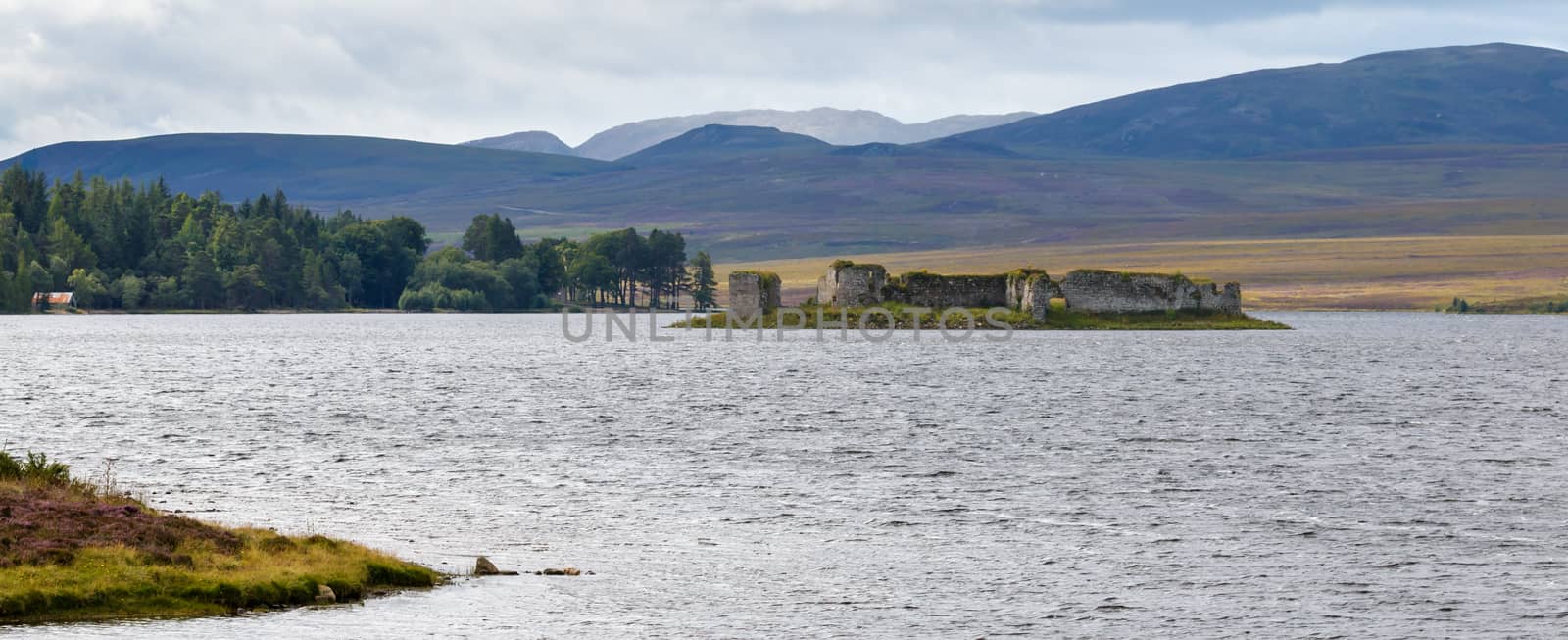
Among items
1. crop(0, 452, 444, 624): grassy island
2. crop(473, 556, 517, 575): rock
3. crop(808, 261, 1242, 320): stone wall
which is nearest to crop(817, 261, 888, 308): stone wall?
crop(808, 261, 1242, 320): stone wall

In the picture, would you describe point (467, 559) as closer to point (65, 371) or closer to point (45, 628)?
point (45, 628)

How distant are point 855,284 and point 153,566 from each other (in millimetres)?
130414

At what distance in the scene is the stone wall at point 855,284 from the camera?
154875mm

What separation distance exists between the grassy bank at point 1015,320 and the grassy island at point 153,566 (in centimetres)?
12808

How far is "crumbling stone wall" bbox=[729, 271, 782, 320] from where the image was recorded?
528 feet

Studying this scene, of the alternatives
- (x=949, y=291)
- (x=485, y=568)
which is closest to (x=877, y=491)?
(x=485, y=568)

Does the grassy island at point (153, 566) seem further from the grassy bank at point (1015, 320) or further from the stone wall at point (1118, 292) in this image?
the stone wall at point (1118, 292)

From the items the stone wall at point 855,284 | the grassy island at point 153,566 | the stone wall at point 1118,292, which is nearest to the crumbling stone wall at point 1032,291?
the stone wall at point 1118,292

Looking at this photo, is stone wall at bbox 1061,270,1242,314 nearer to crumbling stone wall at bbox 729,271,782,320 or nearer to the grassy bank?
the grassy bank

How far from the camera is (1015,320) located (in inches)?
6240

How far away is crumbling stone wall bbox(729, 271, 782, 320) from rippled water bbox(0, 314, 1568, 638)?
7119cm

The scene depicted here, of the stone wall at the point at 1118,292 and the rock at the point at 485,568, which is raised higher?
the stone wall at the point at 1118,292

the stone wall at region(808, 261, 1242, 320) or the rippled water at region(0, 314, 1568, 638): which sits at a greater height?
the stone wall at region(808, 261, 1242, 320)

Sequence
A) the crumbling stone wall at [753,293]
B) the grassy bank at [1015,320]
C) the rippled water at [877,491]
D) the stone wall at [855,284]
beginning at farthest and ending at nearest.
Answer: the crumbling stone wall at [753,293]
the grassy bank at [1015,320]
the stone wall at [855,284]
the rippled water at [877,491]
